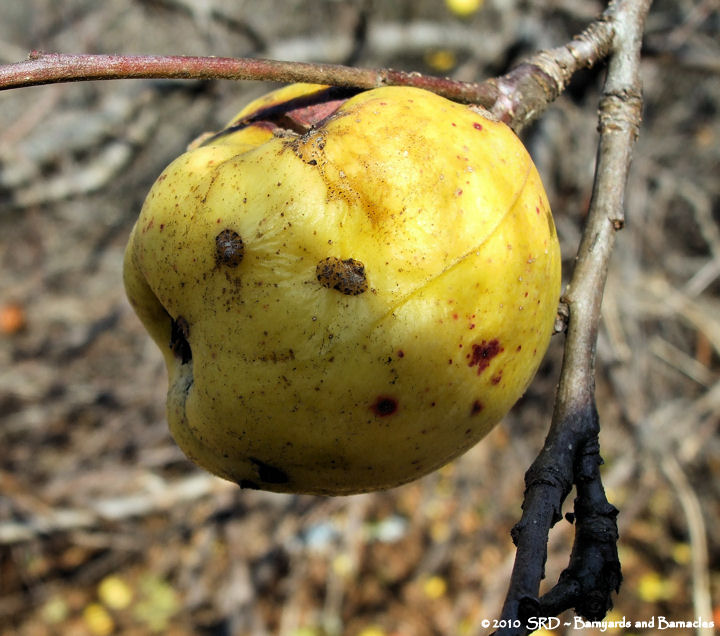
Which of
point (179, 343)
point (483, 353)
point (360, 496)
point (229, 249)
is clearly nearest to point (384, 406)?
point (483, 353)

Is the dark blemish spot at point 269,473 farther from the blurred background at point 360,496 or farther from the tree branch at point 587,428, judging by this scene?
the blurred background at point 360,496

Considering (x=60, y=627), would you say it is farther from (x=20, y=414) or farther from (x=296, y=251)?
(x=296, y=251)

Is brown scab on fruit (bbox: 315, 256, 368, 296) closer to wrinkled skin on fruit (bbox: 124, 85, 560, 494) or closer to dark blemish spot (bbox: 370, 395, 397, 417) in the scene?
wrinkled skin on fruit (bbox: 124, 85, 560, 494)

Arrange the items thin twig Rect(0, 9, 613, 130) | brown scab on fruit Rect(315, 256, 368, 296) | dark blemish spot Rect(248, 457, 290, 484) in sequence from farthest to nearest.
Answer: dark blemish spot Rect(248, 457, 290, 484), brown scab on fruit Rect(315, 256, 368, 296), thin twig Rect(0, 9, 613, 130)

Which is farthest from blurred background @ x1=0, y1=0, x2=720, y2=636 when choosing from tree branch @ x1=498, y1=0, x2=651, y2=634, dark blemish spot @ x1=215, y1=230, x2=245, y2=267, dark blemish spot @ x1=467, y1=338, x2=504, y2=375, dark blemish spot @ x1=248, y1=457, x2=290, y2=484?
dark blemish spot @ x1=215, y1=230, x2=245, y2=267

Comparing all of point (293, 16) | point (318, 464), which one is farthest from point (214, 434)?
point (293, 16)

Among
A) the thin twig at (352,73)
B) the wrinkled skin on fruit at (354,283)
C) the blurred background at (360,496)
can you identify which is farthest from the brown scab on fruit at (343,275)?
the blurred background at (360,496)

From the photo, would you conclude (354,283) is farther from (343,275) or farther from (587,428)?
(587,428)
